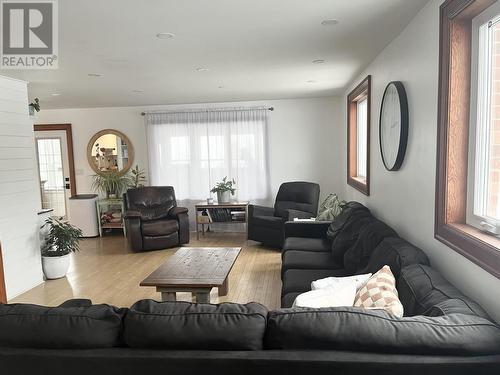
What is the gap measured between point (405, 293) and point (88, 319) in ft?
4.72

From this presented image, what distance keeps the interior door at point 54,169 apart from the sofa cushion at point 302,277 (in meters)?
5.40

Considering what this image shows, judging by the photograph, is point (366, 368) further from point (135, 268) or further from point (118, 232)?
point (118, 232)

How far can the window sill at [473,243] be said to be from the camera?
153 centimetres

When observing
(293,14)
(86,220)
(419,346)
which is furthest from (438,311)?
(86,220)

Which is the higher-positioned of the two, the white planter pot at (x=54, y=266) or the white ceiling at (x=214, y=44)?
the white ceiling at (x=214, y=44)

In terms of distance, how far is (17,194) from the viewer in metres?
3.80

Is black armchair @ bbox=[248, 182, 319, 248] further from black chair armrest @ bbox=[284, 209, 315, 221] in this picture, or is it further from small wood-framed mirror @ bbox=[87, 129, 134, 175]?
small wood-framed mirror @ bbox=[87, 129, 134, 175]

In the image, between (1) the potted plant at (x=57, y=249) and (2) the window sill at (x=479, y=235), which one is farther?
(1) the potted plant at (x=57, y=249)

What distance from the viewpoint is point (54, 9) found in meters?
2.19

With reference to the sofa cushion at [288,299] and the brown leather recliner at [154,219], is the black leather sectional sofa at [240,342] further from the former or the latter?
the brown leather recliner at [154,219]

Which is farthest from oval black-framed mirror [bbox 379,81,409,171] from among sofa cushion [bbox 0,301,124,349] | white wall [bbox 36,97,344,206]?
white wall [bbox 36,97,344,206]

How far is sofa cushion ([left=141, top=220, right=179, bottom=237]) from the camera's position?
17.2 feet

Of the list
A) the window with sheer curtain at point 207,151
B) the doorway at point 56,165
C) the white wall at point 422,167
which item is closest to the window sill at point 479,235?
the white wall at point 422,167

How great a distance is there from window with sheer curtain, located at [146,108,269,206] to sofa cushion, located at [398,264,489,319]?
4.51 m
